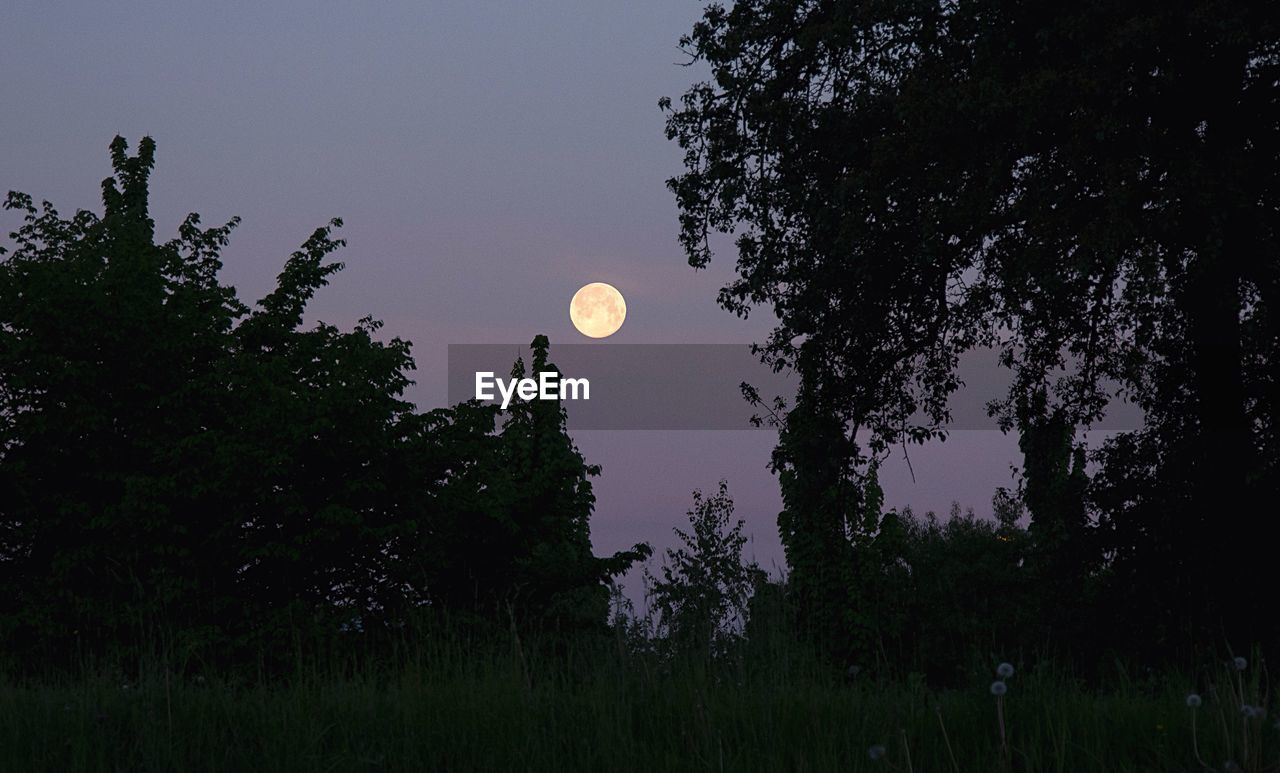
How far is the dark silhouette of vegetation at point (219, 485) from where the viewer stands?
2164 cm

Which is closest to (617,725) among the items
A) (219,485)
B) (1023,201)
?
(1023,201)

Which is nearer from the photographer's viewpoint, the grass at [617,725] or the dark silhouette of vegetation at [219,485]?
the grass at [617,725]

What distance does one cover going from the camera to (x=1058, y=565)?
60.3 ft

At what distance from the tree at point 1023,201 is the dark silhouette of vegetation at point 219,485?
860 cm

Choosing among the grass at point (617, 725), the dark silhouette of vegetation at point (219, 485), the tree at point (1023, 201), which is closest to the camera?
the grass at point (617, 725)

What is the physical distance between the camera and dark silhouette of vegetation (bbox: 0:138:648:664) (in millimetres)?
21641

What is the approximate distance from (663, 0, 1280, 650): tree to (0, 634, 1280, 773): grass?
8023 millimetres

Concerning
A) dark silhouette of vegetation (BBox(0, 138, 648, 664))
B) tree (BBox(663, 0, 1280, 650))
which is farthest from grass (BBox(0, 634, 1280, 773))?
dark silhouette of vegetation (BBox(0, 138, 648, 664))

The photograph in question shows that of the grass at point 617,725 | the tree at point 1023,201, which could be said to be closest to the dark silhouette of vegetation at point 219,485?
the tree at point 1023,201

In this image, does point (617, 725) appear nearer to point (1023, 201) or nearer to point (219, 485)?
point (1023, 201)

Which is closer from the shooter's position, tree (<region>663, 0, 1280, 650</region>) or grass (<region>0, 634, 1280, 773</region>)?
grass (<region>0, 634, 1280, 773</region>)

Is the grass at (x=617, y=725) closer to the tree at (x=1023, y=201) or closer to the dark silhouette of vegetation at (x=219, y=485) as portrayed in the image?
the tree at (x=1023, y=201)

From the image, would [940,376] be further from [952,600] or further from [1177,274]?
[952,600]

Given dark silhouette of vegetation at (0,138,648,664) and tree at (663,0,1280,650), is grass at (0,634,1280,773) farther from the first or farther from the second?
dark silhouette of vegetation at (0,138,648,664)
